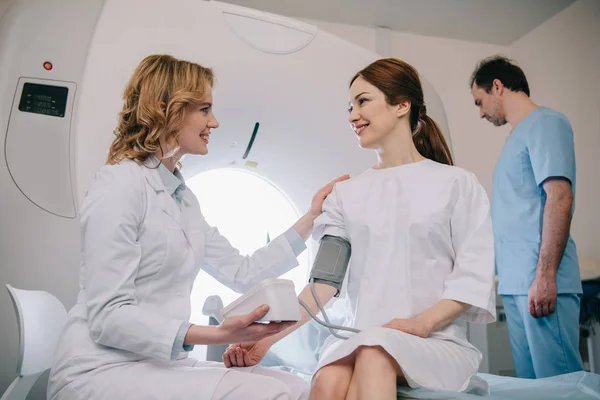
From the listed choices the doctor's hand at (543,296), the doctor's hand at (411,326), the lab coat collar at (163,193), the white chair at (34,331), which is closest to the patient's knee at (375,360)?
the doctor's hand at (411,326)

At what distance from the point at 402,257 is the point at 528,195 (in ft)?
3.14

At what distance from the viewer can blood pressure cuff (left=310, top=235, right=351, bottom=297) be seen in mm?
1229

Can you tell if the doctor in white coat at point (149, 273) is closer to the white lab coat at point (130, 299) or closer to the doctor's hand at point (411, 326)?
the white lab coat at point (130, 299)

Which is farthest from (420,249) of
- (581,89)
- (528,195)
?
(581,89)

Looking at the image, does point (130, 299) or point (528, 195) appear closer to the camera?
point (130, 299)

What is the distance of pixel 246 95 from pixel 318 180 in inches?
13.6

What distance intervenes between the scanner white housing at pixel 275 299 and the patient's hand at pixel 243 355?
0.27m

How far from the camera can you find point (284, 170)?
1736 mm

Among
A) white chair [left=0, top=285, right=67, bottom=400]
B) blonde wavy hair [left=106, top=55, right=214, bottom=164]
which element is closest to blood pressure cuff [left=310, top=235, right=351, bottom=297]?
blonde wavy hair [left=106, top=55, right=214, bottom=164]

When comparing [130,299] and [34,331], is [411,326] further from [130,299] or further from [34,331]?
[34,331]

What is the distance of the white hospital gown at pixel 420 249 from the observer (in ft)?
3.64

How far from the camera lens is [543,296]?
1.76 metres

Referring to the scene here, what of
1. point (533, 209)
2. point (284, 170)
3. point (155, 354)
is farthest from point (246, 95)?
point (533, 209)

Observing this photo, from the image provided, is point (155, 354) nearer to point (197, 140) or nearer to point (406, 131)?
point (197, 140)
